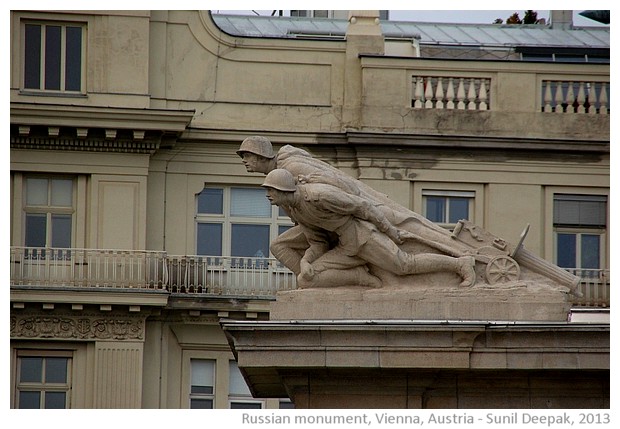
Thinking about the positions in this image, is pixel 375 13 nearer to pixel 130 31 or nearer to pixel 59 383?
pixel 130 31

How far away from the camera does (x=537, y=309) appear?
81.0ft

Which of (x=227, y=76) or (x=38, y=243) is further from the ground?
(x=227, y=76)

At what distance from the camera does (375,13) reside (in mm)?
48781

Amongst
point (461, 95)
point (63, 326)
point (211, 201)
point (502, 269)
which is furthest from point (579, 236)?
point (502, 269)

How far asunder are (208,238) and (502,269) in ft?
76.6

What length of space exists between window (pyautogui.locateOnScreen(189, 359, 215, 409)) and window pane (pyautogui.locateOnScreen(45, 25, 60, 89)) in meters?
6.07

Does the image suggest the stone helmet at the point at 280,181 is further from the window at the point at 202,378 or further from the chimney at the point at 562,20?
the chimney at the point at 562,20

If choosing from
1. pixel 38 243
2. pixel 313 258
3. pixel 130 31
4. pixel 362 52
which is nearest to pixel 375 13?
pixel 362 52

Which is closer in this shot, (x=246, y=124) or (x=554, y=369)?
(x=554, y=369)

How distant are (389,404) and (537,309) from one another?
1.79 metres

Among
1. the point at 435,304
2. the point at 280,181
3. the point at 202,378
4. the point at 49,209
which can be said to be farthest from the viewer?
the point at 202,378

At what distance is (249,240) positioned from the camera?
48031 millimetres

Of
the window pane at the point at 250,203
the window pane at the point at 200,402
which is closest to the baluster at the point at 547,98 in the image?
the window pane at the point at 250,203

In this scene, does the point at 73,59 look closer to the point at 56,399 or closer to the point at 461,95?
the point at 56,399
